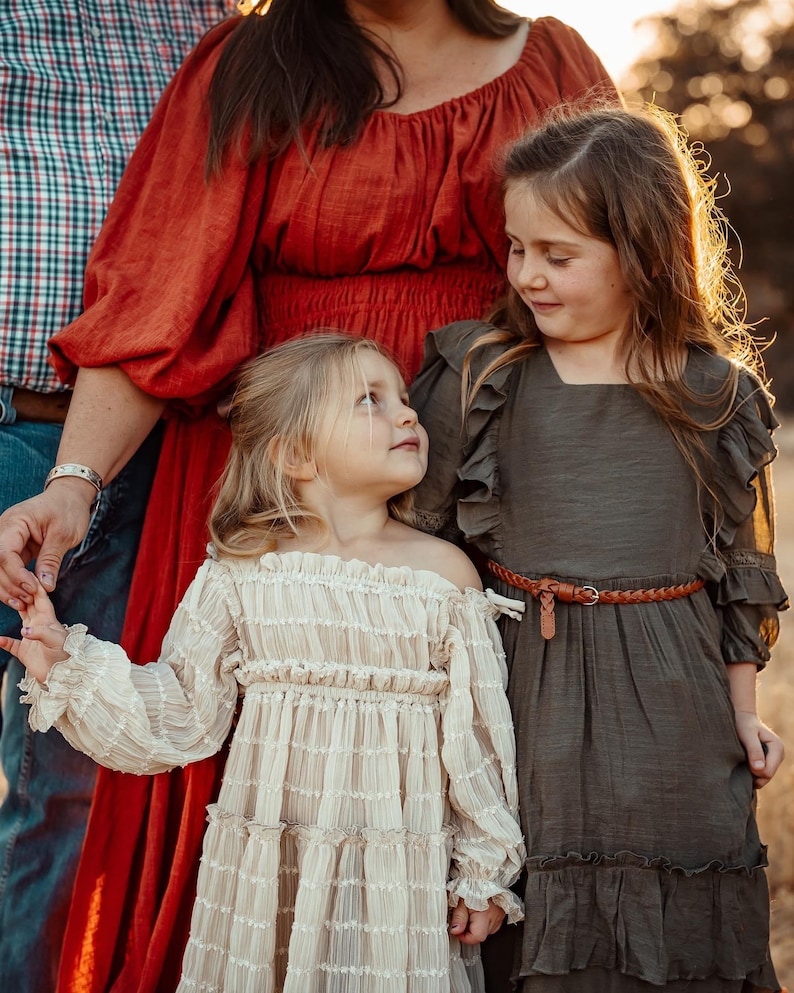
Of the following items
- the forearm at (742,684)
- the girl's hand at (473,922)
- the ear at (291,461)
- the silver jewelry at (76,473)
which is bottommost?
the girl's hand at (473,922)

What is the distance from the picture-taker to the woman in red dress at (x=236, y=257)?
2285 mm

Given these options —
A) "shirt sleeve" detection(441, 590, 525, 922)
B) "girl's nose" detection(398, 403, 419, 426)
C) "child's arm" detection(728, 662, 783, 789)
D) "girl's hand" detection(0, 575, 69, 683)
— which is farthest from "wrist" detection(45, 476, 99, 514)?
"child's arm" detection(728, 662, 783, 789)

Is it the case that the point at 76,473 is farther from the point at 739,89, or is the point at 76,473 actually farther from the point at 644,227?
the point at 739,89

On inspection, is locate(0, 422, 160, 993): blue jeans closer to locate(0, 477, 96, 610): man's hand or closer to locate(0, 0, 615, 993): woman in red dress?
locate(0, 0, 615, 993): woman in red dress

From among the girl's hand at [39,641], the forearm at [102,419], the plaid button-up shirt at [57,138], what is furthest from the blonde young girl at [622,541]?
the plaid button-up shirt at [57,138]

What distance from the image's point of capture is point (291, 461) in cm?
221

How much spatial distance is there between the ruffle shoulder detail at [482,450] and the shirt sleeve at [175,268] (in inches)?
18.1

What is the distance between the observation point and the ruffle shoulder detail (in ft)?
7.22

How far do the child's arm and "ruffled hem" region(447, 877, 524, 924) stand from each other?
19.7 inches

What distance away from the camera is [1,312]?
2.50 meters

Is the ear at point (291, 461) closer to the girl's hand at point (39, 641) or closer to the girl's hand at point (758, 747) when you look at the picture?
the girl's hand at point (39, 641)

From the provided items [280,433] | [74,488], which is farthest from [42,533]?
[280,433]

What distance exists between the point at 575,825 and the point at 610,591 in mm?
401

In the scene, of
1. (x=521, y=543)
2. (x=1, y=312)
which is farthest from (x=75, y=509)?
(x=521, y=543)
